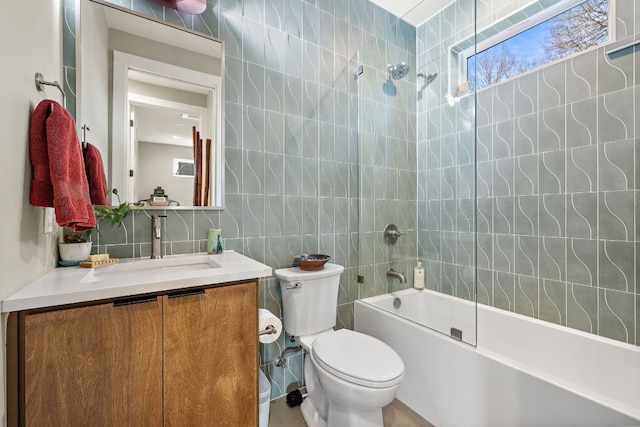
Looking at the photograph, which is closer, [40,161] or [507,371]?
[40,161]

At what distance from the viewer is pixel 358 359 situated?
1.36 meters

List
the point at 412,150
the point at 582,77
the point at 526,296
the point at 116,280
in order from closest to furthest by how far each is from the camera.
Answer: the point at 116,280
the point at 582,77
the point at 526,296
the point at 412,150

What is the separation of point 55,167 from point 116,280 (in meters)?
0.40

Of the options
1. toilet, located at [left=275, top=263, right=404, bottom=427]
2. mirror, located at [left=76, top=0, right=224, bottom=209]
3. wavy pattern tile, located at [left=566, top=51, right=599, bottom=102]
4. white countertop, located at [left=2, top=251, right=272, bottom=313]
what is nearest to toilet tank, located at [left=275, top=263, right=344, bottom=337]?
toilet, located at [left=275, top=263, right=404, bottom=427]

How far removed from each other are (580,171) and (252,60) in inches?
78.6

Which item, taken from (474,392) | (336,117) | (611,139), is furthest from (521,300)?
(336,117)

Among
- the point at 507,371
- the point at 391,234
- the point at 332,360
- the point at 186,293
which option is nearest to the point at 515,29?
the point at 391,234

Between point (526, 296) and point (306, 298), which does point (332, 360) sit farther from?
point (526, 296)

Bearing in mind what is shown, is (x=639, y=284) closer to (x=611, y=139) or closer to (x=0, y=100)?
(x=611, y=139)

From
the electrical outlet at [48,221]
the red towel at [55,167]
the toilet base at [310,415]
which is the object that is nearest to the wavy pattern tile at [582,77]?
the toilet base at [310,415]

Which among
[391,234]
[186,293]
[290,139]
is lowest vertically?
[186,293]

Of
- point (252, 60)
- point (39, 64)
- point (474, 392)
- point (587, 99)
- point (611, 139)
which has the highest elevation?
point (252, 60)

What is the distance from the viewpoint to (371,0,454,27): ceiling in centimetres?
217

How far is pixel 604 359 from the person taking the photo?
4.75 feet
